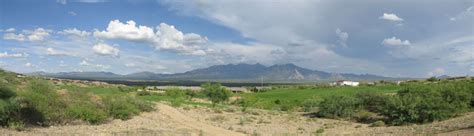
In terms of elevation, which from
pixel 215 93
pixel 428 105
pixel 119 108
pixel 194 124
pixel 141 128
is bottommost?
pixel 194 124

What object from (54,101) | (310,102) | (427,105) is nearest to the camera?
(54,101)

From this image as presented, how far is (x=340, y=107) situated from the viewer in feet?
167

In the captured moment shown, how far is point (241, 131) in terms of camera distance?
111 feet

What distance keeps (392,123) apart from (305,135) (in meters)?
10.8

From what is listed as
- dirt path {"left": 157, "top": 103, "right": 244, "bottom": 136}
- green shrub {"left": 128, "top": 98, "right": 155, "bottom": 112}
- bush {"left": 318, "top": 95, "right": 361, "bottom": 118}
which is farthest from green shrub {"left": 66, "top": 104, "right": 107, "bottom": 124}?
bush {"left": 318, "top": 95, "right": 361, "bottom": 118}

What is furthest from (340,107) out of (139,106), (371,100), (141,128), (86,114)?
(86,114)

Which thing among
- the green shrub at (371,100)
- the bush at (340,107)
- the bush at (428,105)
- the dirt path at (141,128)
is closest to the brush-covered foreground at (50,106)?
the dirt path at (141,128)

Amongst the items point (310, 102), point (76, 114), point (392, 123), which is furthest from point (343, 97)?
point (76, 114)

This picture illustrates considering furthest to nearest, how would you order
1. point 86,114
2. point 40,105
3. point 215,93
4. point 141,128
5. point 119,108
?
point 215,93 → point 119,108 → point 86,114 → point 141,128 → point 40,105

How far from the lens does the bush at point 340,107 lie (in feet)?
165

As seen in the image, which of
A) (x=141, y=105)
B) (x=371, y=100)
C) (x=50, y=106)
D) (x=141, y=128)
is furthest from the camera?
(x=371, y=100)

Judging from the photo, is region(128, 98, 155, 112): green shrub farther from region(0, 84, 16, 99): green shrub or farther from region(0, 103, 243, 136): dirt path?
region(0, 84, 16, 99): green shrub

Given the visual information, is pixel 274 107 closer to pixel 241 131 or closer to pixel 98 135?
pixel 241 131

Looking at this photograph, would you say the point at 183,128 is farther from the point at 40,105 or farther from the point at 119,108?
the point at 40,105
